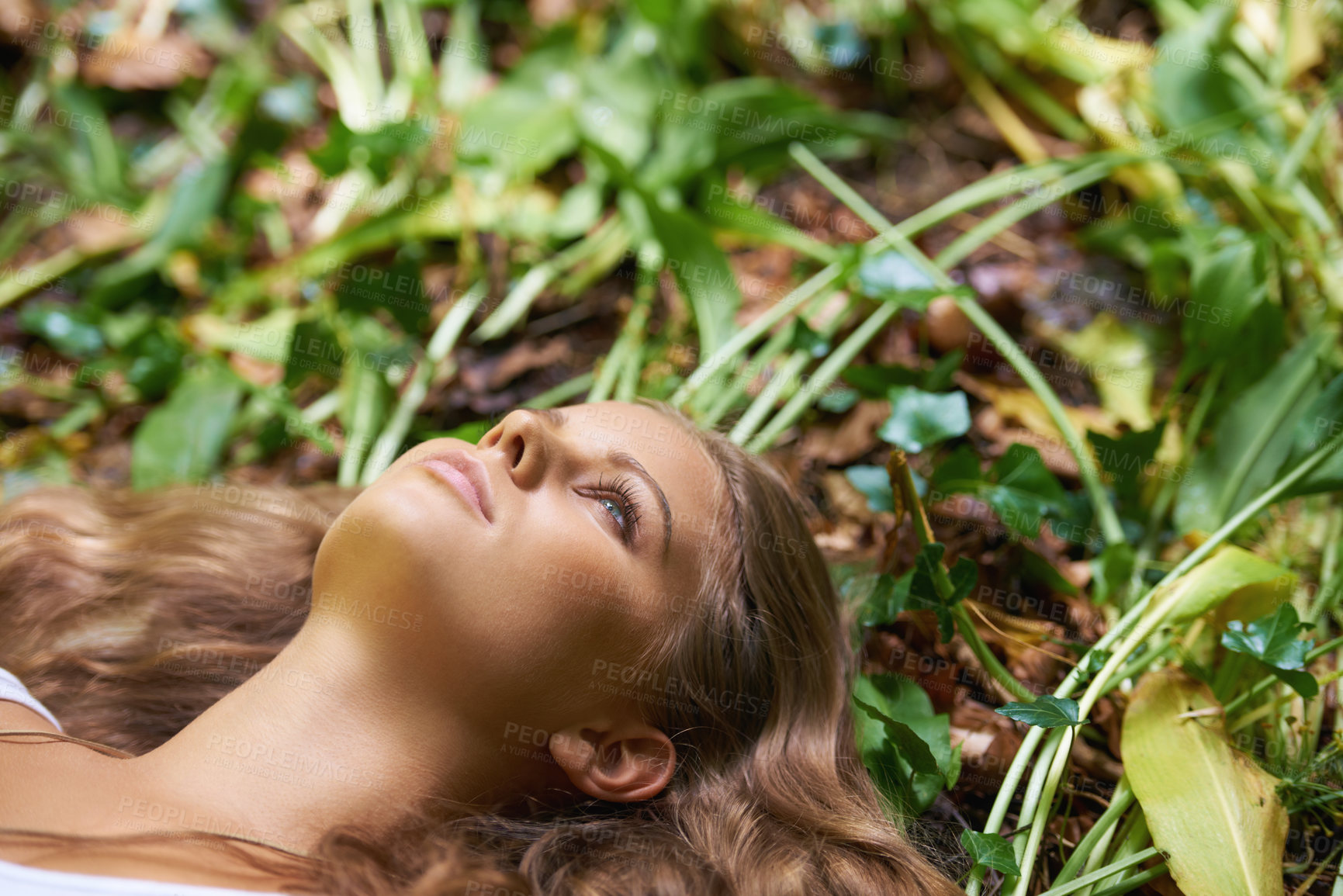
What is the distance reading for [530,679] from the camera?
3.67ft

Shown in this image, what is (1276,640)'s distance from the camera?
1.15 meters

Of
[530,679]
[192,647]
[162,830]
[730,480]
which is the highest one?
[730,480]

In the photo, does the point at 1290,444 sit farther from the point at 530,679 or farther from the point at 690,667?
the point at 530,679

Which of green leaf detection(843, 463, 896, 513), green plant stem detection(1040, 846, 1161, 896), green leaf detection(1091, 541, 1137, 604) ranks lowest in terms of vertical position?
green plant stem detection(1040, 846, 1161, 896)

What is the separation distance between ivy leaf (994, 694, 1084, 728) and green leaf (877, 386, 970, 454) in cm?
44

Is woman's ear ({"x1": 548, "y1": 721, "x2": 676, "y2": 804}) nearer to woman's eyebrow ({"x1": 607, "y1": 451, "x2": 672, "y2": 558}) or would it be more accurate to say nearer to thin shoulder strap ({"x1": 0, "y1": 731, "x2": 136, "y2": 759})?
woman's eyebrow ({"x1": 607, "y1": 451, "x2": 672, "y2": 558})

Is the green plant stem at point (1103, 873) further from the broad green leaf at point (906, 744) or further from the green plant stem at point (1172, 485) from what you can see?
the green plant stem at point (1172, 485)

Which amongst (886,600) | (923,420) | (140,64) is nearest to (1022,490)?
(923,420)

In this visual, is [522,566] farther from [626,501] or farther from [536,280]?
[536,280]

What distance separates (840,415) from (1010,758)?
0.78m

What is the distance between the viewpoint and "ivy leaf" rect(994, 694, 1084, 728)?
42.4 inches

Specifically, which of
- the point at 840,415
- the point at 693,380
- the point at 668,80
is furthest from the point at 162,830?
the point at 668,80

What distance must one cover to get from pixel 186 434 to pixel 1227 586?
6.12 ft

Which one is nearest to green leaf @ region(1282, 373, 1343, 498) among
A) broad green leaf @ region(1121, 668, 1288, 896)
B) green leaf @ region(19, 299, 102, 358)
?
broad green leaf @ region(1121, 668, 1288, 896)
